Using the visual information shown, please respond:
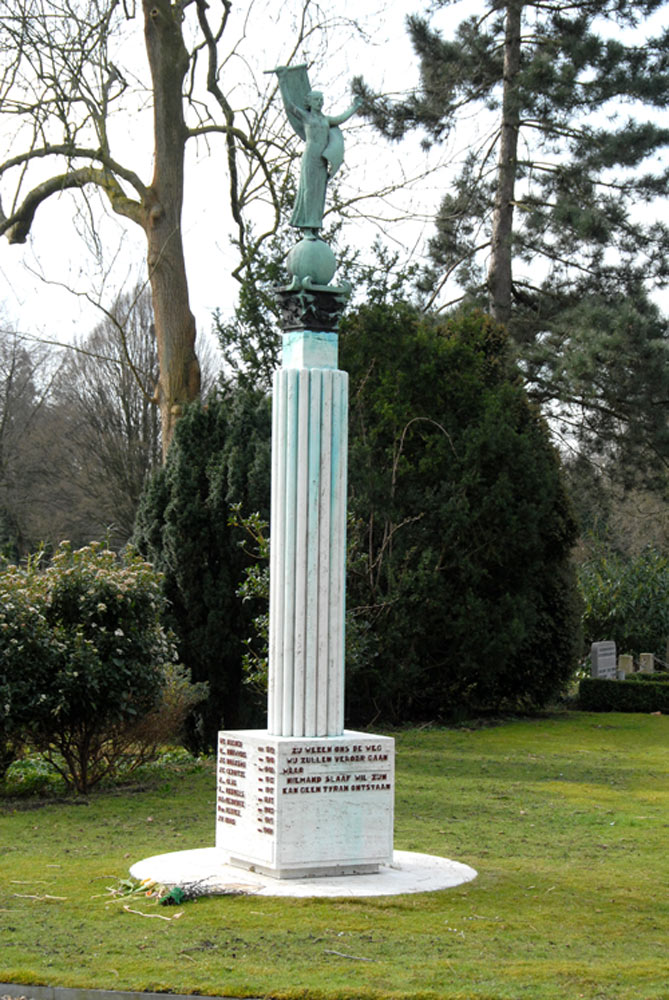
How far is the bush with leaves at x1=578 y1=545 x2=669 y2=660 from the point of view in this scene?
90.8 feet

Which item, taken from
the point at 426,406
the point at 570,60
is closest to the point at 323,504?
the point at 426,406

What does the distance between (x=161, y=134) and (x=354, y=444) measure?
5.92 m

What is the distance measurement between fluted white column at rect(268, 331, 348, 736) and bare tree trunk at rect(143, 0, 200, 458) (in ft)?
38.2

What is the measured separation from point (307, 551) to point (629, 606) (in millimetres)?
20602

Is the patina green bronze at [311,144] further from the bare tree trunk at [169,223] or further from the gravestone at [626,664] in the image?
the gravestone at [626,664]

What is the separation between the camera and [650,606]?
28.3m

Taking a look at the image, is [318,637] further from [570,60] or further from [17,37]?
[570,60]

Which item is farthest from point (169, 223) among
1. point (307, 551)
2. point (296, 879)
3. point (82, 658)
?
point (296, 879)

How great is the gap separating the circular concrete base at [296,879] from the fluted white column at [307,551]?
0.95 m

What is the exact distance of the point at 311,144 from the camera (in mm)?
9375

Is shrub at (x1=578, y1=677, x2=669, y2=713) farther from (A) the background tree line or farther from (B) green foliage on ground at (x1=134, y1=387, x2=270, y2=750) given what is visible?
(B) green foliage on ground at (x1=134, y1=387, x2=270, y2=750)

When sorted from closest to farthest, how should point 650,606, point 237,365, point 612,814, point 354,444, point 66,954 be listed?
point 66,954, point 612,814, point 354,444, point 237,365, point 650,606

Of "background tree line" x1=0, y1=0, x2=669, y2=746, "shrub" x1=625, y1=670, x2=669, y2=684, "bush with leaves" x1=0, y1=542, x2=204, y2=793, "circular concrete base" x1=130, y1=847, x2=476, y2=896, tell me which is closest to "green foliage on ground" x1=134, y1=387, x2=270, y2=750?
"background tree line" x1=0, y1=0, x2=669, y2=746

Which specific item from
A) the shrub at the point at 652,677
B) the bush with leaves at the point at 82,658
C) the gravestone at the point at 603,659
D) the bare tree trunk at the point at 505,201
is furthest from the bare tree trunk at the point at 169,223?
the shrub at the point at 652,677
